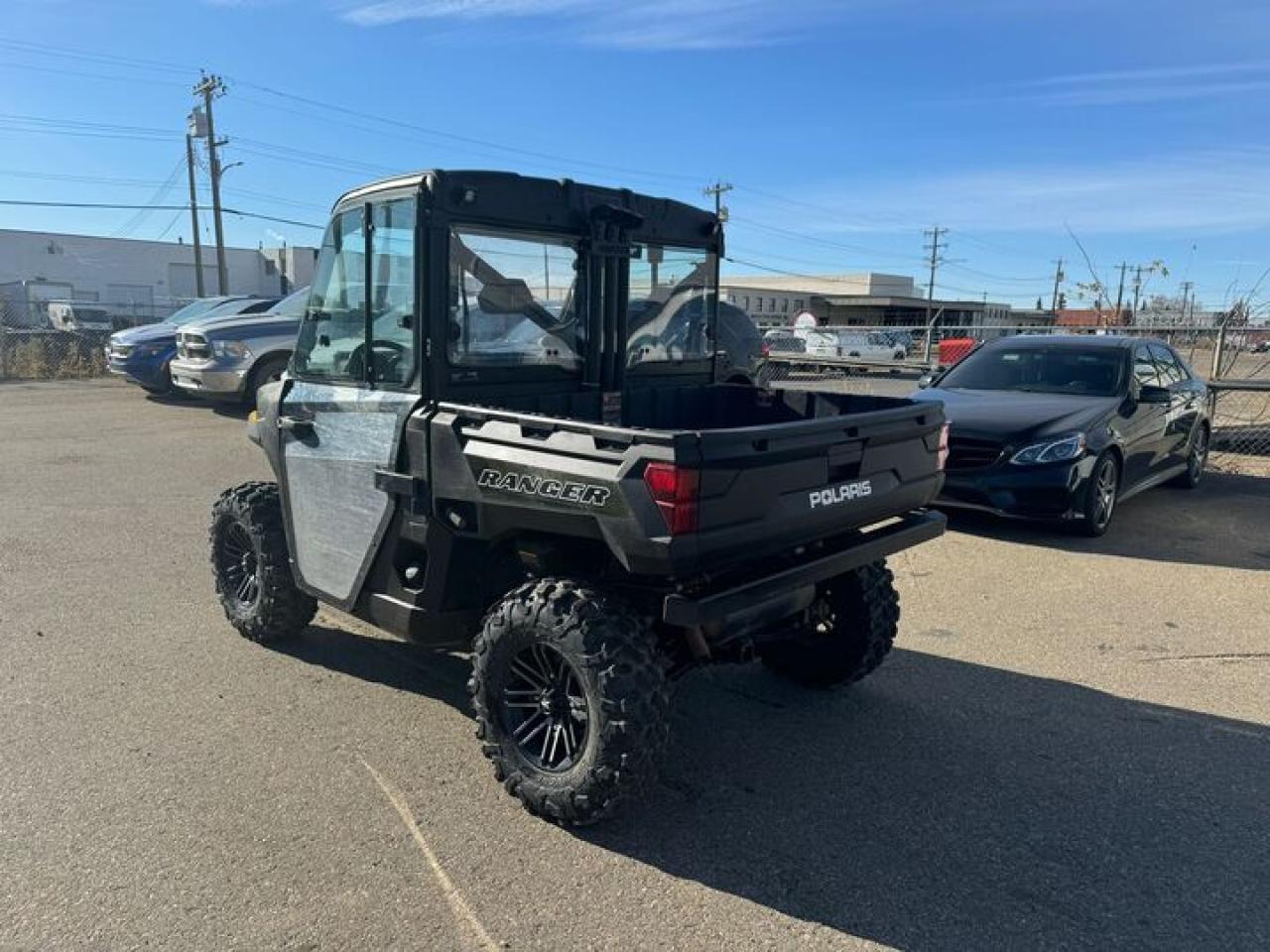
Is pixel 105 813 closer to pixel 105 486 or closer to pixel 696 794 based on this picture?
pixel 696 794

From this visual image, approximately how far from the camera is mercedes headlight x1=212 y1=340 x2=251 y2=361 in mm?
12453

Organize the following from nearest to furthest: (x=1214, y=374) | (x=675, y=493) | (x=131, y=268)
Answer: (x=675, y=493), (x=1214, y=374), (x=131, y=268)

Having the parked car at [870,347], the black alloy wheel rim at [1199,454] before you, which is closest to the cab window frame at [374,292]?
the black alloy wheel rim at [1199,454]

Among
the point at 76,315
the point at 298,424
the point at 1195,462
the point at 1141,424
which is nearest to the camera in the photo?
the point at 298,424

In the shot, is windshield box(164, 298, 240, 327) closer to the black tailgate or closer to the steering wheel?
the steering wheel

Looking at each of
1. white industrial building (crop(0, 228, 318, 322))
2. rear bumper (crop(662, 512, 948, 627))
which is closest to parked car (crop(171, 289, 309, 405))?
rear bumper (crop(662, 512, 948, 627))

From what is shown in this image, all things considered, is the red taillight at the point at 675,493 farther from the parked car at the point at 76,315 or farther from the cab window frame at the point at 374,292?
the parked car at the point at 76,315

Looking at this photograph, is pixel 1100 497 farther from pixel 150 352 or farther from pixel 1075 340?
pixel 150 352

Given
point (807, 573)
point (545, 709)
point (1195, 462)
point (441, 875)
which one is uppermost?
point (807, 573)

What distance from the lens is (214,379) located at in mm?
12484

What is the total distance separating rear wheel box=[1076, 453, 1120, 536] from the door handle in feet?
19.0

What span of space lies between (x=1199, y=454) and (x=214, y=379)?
1209 cm

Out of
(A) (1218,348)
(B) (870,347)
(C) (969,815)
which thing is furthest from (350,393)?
(B) (870,347)

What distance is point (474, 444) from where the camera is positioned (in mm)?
3229
